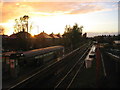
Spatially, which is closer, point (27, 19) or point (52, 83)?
point (52, 83)

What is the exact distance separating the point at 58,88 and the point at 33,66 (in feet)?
33.6

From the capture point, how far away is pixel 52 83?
15133 mm

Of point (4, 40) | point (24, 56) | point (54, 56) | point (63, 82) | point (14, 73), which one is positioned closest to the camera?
point (63, 82)

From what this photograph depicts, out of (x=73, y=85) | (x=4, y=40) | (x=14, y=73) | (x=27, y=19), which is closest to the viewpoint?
(x=73, y=85)

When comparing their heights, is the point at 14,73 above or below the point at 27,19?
below

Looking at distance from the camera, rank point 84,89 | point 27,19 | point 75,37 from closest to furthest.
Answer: point 84,89 < point 27,19 < point 75,37

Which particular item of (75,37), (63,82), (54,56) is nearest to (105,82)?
(63,82)

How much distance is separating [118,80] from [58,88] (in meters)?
Answer: 8.32

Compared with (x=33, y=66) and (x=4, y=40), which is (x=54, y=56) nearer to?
(x=33, y=66)

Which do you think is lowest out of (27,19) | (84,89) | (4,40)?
(84,89)

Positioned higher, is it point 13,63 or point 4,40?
point 4,40

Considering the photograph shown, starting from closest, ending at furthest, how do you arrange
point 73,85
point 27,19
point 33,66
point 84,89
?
point 84,89 → point 73,85 → point 33,66 → point 27,19

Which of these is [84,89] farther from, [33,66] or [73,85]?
[33,66]

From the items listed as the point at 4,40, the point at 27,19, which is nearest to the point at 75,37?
the point at 27,19
